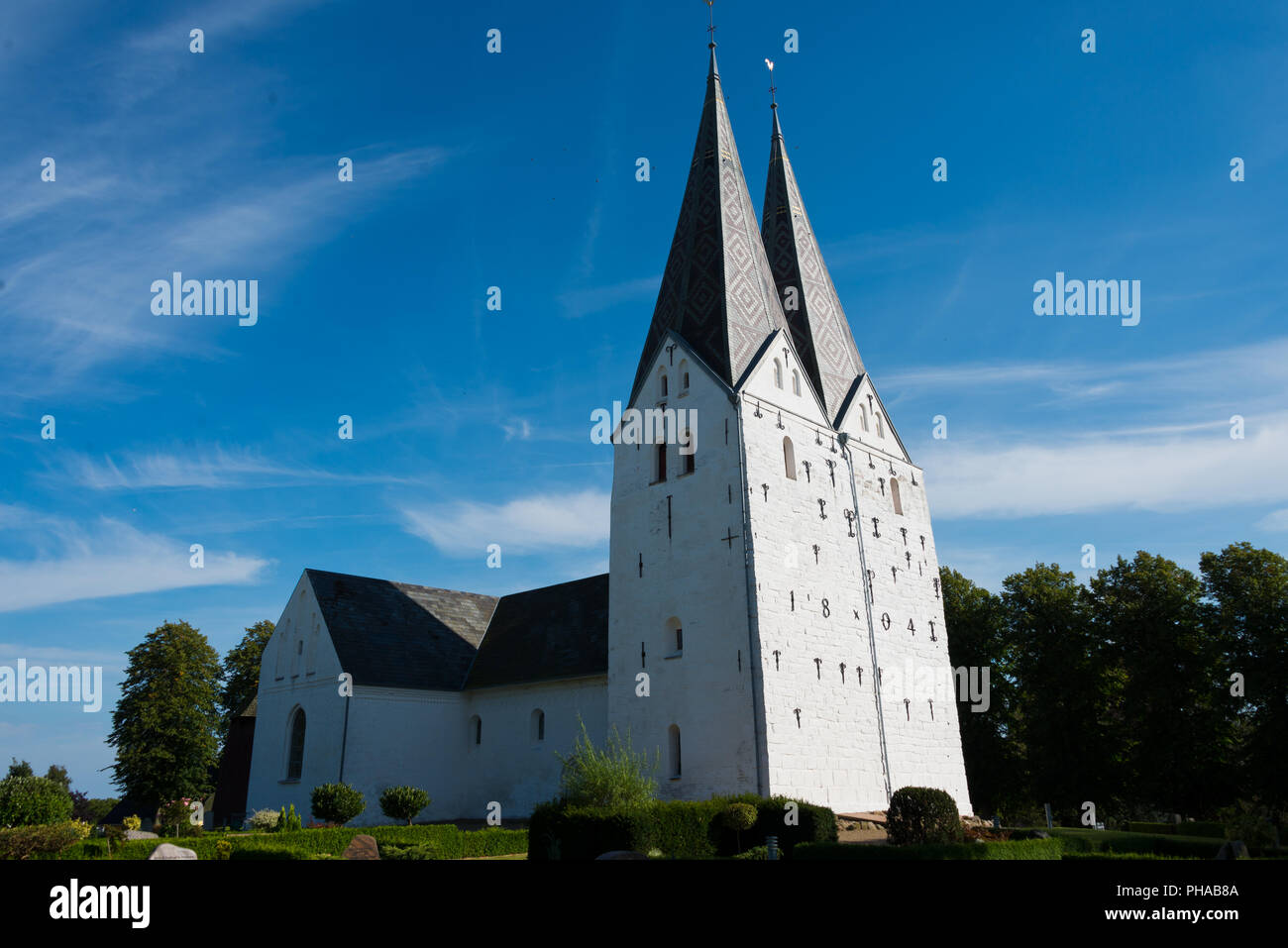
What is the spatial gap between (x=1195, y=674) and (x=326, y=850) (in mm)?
28139

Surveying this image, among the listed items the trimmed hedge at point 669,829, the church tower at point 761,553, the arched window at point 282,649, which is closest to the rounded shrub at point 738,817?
the trimmed hedge at point 669,829

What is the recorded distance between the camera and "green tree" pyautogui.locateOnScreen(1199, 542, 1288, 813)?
84.5 feet

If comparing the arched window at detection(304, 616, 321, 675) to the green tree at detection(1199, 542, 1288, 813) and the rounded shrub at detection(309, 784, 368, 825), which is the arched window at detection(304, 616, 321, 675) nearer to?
the rounded shrub at detection(309, 784, 368, 825)

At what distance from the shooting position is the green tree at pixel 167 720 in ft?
120

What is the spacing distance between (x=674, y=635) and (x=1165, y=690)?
18.3m

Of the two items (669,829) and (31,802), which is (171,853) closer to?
(31,802)

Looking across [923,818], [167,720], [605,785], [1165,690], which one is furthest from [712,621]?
[167,720]

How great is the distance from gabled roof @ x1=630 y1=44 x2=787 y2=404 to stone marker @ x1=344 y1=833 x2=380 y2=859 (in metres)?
14.8

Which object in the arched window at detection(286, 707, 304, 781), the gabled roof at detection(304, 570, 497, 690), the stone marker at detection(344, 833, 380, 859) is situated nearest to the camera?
the stone marker at detection(344, 833, 380, 859)

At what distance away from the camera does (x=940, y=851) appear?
1311cm

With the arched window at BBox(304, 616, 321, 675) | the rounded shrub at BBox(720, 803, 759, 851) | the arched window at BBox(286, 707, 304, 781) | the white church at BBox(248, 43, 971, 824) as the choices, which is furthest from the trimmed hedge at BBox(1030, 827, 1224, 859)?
the arched window at BBox(286, 707, 304, 781)

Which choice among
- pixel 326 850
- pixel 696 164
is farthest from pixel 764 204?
pixel 326 850

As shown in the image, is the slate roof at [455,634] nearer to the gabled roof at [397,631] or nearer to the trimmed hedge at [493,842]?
the gabled roof at [397,631]

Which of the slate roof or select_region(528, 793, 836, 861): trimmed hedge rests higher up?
the slate roof
